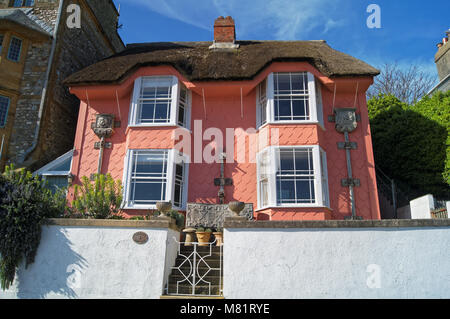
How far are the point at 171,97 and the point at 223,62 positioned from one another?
2356mm

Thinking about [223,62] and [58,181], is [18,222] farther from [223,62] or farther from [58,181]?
[223,62]

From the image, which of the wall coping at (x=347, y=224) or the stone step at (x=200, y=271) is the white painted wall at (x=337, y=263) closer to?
the wall coping at (x=347, y=224)

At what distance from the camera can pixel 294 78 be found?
1231cm

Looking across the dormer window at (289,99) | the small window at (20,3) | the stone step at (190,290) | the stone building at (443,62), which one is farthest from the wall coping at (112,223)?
the stone building at (443,62)

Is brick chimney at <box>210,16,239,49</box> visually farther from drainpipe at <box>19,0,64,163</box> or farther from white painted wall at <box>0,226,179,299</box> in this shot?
white painted wall at <box>0,226,179,299</box>

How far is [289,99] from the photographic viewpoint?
12.1 m

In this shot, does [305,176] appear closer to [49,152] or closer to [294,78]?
[294,78]

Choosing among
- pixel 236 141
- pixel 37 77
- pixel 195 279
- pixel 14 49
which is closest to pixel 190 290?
pixel 195 279

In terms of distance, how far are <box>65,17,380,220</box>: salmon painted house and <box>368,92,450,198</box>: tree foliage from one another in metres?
3.62

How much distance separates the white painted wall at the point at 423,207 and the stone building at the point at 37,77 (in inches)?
529

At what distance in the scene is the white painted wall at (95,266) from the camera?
657 cm

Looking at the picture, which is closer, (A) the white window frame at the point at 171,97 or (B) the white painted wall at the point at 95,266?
(B) the white painted wall at the point at 95,266

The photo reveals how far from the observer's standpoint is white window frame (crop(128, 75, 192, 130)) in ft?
39.1
